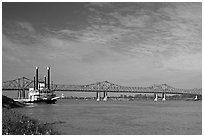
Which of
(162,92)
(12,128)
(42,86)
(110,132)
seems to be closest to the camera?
(12,128)

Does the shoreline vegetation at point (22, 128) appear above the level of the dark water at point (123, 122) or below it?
above

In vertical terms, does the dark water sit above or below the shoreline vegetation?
below

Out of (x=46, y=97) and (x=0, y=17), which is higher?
(x=0, y=17)

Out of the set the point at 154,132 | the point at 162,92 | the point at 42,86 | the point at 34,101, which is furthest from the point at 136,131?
the point at 162,92

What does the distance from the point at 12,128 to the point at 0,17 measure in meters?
3.95

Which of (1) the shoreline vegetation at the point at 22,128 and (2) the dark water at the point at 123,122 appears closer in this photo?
(1) the shoreline vegetation at the point at 22,128

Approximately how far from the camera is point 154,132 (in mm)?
→ 13930

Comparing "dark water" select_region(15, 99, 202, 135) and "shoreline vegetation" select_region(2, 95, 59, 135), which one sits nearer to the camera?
"shoreline vegetation" select_region(2, 95, 59, 135)

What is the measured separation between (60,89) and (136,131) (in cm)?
7241

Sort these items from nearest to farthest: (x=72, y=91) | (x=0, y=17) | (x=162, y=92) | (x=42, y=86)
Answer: (x=0, y=17) → (x=42, y=86) → (x=72, y=91) → (x=162, y=92)

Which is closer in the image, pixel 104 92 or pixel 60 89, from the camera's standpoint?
pixel 60 89

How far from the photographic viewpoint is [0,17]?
8.45 metres

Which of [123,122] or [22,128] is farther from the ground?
[22,128]

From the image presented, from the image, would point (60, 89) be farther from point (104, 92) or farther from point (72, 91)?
point (104, 92)
